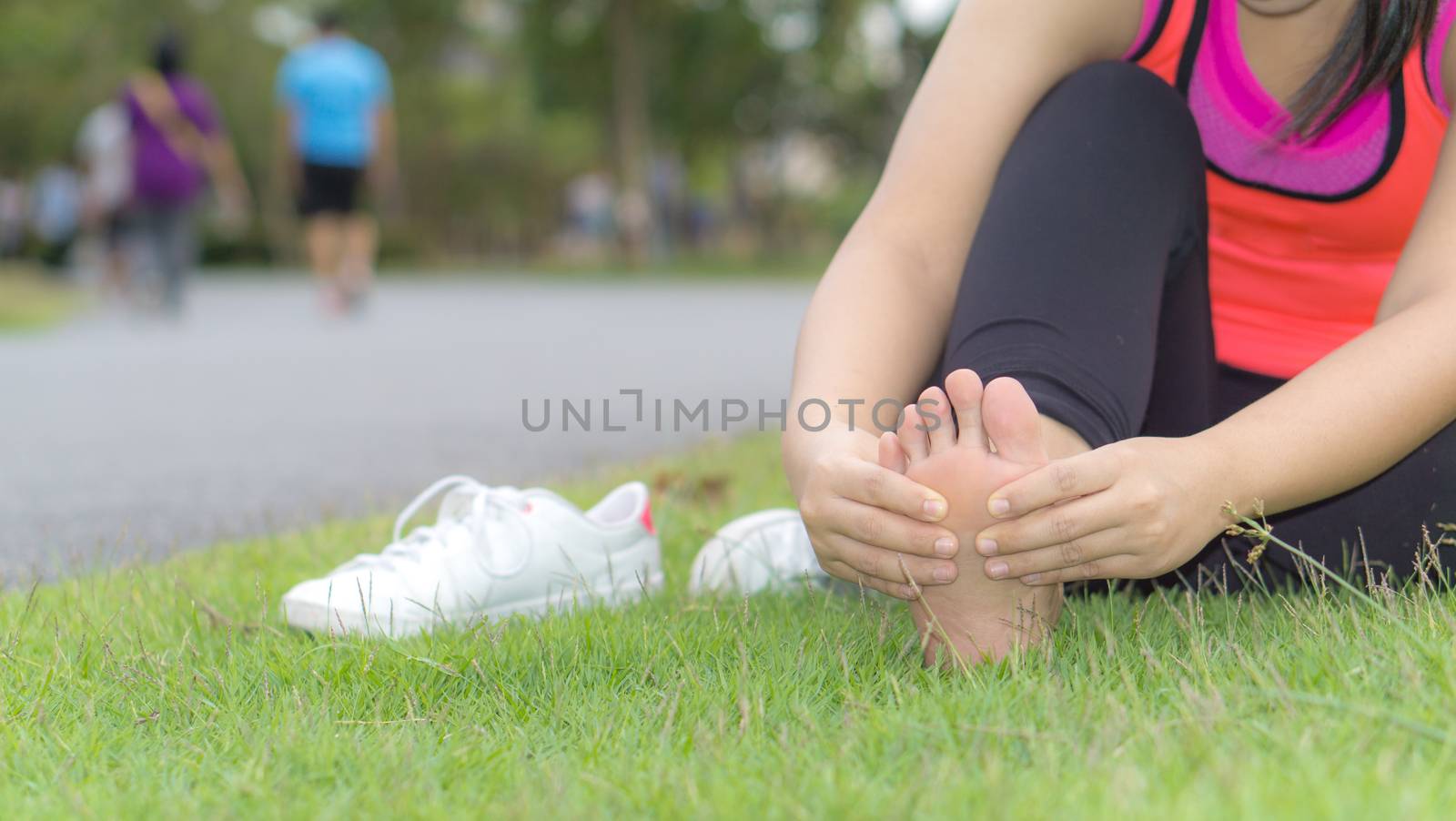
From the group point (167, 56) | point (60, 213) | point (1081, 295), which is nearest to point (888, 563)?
point (1081, 295)

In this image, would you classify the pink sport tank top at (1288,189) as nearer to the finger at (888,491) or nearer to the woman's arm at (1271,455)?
the woman's arm at (1271,455)

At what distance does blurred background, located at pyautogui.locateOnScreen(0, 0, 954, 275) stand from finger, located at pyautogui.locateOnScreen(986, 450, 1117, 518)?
18.1 metres

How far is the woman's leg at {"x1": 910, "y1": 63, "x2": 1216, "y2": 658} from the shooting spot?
144 cm

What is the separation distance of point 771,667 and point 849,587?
0.50 meters

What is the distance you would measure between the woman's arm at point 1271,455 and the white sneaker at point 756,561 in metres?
0.68

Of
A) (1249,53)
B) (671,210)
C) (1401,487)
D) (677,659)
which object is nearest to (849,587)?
(677,659)

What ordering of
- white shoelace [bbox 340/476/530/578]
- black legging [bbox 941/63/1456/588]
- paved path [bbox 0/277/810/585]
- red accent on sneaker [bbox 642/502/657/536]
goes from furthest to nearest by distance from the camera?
paved path [bbox 0/277/810/585]
red accent on sneaker [bbox 642/502/657/536]
white shoelace [bbox 340/476/530/578]
black legging [bbox 941/63/1456/588]

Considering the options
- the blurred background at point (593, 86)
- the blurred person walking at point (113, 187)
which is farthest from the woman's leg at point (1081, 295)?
the blurred background at point (593, 86)

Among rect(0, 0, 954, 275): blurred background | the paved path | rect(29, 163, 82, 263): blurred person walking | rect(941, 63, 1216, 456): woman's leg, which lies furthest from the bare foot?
rect(29, 163, 82, 263): blurred person walking

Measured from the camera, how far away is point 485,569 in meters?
1.94

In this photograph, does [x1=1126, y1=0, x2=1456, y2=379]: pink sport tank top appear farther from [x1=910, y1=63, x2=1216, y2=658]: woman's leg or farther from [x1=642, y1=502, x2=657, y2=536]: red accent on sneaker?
[x1=642, y1=502, x2=657, y2=536]: red accent on sneaker

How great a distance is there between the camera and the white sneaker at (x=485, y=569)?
1817mm

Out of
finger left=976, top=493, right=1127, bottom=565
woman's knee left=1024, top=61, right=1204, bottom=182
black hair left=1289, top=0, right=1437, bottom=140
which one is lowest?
finger left=976, top=493, right=1127, bottom=565

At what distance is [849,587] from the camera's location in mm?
2025
